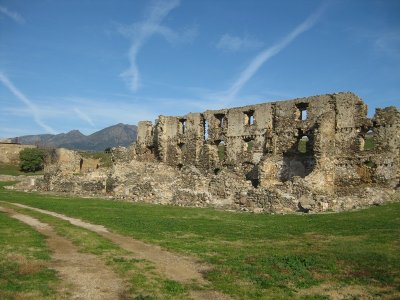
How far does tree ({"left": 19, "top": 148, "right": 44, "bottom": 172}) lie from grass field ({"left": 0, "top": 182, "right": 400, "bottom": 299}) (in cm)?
5408

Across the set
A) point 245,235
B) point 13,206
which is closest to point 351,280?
point 245,235

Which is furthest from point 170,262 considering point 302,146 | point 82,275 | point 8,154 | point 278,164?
point 8,154

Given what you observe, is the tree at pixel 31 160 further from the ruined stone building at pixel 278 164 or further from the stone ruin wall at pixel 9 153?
the ruined stone building at pixel 278 164

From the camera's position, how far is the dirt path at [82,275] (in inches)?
365

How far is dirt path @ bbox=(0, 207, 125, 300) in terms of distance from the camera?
30.4 ft

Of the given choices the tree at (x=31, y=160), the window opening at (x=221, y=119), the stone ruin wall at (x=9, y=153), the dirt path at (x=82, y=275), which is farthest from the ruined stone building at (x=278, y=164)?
the stone ruin wall at (x=9, y=153)

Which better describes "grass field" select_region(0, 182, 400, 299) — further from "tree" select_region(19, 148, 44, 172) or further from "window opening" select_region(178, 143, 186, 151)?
"tree" select_region(19, 148, 44, 172)

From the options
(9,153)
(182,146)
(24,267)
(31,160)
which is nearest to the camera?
(24,267)

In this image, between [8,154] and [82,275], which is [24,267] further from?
[8,154]

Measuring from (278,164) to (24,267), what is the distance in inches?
1115

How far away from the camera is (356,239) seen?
1546cm

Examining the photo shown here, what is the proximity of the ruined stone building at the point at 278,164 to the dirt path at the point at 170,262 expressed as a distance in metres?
13.1

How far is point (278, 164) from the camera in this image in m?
36.9

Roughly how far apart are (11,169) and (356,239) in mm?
75086
